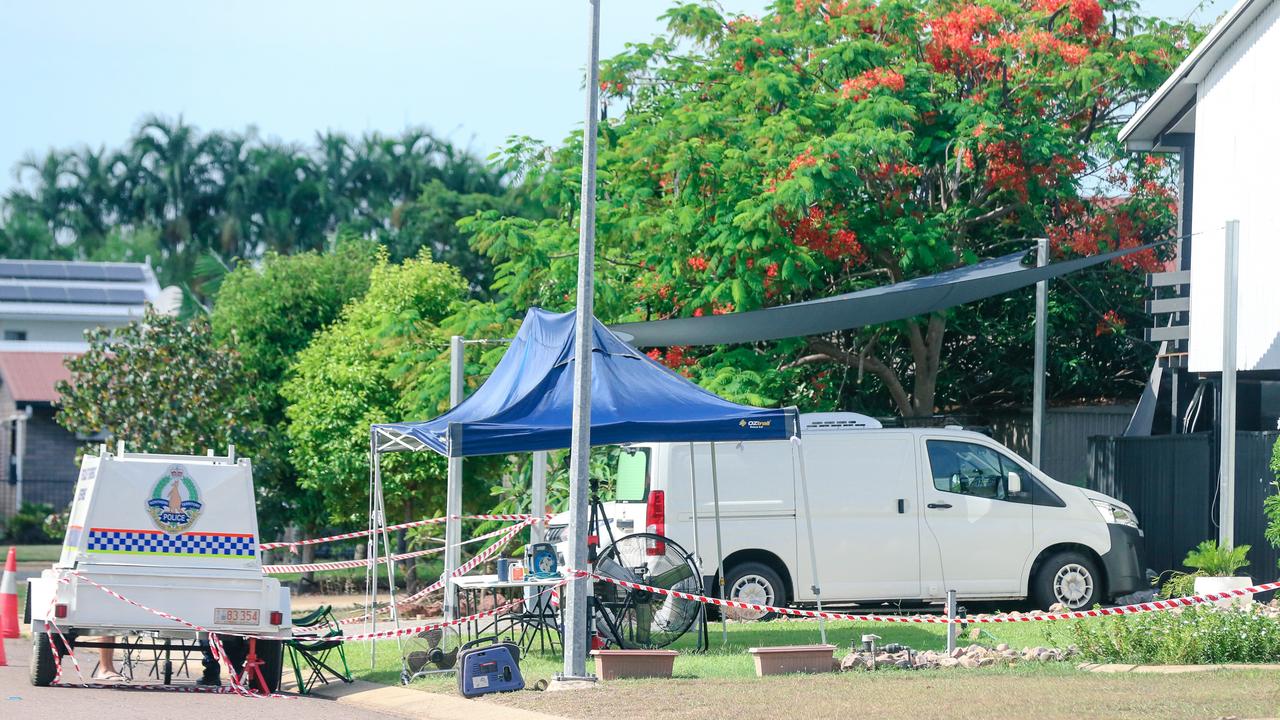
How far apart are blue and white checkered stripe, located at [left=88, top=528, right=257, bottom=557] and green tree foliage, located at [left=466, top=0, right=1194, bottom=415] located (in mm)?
7227

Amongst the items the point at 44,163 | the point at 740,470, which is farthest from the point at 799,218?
the point at 44,163

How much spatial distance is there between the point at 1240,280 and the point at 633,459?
301 inches

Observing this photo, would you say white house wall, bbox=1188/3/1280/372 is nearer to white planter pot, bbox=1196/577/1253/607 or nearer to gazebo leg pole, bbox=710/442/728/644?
white planter pot, bbox=1196/577/1253/607

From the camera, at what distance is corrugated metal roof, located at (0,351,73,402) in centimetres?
4156

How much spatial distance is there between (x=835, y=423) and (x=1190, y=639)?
16.9 ft

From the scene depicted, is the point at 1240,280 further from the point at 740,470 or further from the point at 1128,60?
the point at 740,470

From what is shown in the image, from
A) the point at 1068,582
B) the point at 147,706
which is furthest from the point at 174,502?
the point at 1068,582

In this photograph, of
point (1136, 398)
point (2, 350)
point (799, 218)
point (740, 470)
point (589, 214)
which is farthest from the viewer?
point (2, 350)

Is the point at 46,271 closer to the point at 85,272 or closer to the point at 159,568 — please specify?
the point at 85,272

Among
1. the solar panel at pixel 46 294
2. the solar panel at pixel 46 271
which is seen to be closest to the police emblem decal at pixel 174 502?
the solar panel at pixel 46 294

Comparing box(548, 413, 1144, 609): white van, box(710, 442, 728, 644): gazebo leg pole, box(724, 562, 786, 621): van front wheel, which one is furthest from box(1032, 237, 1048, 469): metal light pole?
box(710, 442, 728, 644): gazebo leg pole

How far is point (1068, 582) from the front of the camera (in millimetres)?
16484

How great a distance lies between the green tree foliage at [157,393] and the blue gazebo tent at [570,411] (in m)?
11.4

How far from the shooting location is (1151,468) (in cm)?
1900
